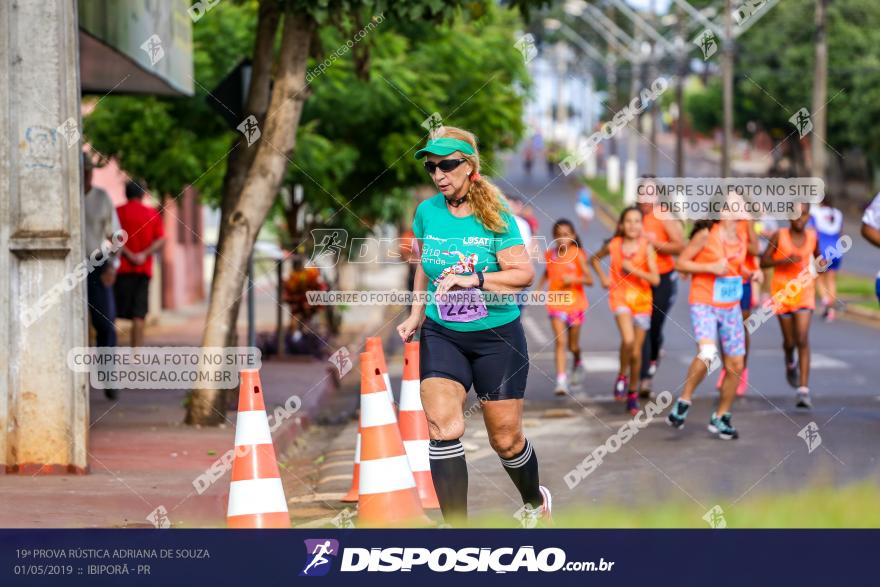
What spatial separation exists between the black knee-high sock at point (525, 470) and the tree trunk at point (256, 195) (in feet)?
16.2

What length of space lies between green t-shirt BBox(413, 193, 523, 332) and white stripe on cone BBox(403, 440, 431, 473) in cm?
223

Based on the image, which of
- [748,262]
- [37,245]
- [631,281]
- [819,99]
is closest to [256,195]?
[37,245]

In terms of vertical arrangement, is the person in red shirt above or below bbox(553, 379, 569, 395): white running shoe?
above

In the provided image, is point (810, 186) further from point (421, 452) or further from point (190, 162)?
point (190, 162)

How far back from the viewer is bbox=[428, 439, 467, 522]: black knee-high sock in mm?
6816

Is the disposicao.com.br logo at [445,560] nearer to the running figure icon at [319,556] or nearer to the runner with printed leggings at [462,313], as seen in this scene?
the running figure icon at [319,556]

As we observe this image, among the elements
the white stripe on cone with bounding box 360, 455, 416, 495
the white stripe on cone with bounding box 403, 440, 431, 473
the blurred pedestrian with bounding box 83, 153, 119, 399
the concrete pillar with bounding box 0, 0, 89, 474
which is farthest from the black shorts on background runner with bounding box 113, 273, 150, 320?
the white stripe on cone with bounding box 360, 455, 416, 495

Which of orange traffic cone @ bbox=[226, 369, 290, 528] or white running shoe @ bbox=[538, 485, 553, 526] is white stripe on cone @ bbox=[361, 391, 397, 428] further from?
white running shoe @ bbox=[538, 485, 553, 526]

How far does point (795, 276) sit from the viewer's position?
13.0m

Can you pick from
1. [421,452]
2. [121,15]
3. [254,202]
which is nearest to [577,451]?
[421,452]

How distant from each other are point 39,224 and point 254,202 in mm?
3042

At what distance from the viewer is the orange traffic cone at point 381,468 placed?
751 centimetres

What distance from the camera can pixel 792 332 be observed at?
13.2 meters

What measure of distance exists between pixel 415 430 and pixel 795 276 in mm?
4995
